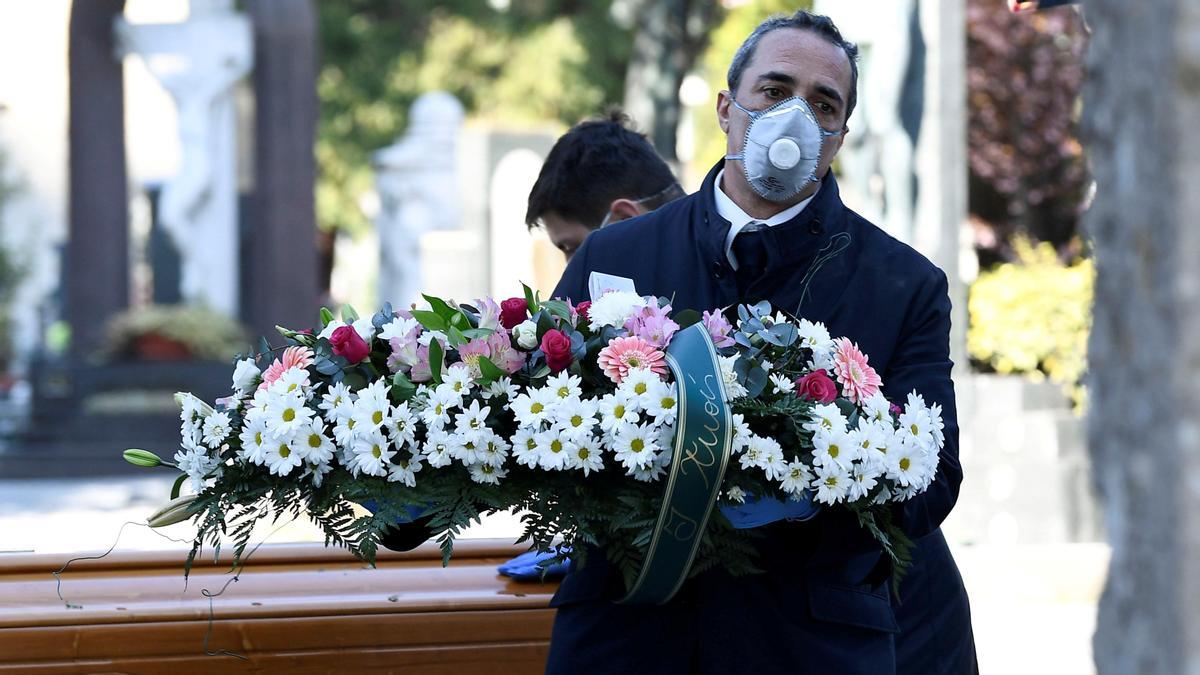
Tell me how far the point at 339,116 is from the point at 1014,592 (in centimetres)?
2700

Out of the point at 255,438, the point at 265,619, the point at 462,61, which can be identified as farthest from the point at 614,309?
the point at 462,61

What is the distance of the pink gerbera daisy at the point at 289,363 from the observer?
93.9 inches

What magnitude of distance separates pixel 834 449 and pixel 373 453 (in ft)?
Result: 2.00

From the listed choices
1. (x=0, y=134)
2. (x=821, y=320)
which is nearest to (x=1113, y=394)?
(x=821, y=320)

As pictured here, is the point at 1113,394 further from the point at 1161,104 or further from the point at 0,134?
the point at 0,134

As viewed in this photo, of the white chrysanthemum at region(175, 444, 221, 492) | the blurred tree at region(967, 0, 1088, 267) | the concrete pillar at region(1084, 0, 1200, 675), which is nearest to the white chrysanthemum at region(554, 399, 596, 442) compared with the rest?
the white chrysanthemum at region(175, 444, 221, 492)

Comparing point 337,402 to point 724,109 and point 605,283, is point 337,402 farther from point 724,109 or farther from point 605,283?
point 724,109

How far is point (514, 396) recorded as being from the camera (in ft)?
7.36

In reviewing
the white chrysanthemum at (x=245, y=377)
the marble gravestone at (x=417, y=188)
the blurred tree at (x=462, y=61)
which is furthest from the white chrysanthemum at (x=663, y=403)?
the blurred tree at (x=462, y=61)

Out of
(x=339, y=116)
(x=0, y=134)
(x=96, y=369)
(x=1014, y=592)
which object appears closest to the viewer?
(x=1014, y=592)

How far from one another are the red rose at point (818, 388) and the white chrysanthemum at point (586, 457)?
0.96ft

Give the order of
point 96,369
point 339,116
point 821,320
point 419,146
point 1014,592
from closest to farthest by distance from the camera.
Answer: point 821,320 < point 1014,592 < point 96,369 < point 419,146 < point 339,116

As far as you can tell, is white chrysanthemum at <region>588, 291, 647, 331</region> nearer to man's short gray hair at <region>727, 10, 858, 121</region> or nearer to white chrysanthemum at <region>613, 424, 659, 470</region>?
white chrysanthemum at <region>613, 424, 659, 470</region>

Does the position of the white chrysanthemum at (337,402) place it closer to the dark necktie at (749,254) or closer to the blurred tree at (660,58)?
the dark necktie at (749,254)
